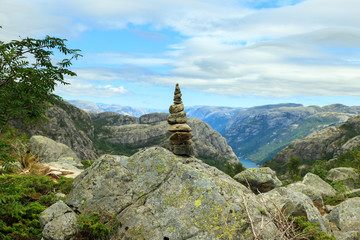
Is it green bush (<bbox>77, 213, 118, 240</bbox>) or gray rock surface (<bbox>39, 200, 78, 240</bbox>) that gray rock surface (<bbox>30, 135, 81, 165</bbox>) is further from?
green bush (<bbox>77, 213, 118, 240</bbox>)

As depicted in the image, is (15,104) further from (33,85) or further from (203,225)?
(203,225)

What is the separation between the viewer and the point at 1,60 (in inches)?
431

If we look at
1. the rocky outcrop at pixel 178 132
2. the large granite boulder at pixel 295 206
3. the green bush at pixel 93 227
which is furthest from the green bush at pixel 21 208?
the large granite boulder at pixel 295 206

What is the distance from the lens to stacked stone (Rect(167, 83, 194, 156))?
1352 cm

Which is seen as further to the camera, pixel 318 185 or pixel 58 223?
pixel 318 185

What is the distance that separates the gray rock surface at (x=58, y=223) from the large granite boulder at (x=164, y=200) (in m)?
0.77

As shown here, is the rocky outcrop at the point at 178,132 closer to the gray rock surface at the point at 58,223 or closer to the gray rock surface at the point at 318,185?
the gray rock surface at the point at 58,223

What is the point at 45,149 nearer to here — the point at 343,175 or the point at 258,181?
the point at 258,181

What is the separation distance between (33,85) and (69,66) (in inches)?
83.5

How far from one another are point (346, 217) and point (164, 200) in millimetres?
15788

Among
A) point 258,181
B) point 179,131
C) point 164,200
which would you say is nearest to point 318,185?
point 258,181

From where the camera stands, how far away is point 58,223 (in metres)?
9.70

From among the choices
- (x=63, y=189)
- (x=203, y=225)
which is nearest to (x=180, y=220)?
(x=203, y=225)

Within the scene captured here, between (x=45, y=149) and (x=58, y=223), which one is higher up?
(x=58, y=223)
